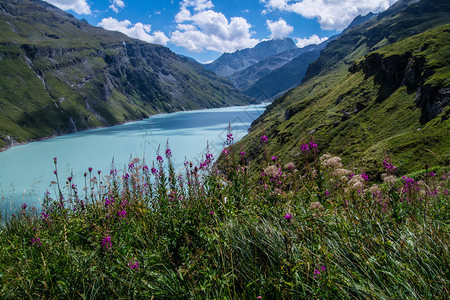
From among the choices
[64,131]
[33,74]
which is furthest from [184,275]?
[33,74]

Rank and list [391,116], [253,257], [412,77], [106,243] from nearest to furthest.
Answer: [253,257] → [106,243] → [391,116] → [412,77]

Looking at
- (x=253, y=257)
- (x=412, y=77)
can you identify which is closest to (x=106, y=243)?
(x=253, y=257)

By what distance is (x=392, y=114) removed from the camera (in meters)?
52.5

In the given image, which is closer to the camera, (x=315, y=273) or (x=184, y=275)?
(x=315, y=273)

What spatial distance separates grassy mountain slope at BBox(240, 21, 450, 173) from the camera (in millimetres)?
34844

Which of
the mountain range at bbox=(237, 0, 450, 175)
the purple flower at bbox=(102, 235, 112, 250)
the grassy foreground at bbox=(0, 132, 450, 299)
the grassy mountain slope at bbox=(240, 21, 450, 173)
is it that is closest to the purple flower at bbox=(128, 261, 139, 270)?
the grassy foreground at bbox=(0, 132, 450, 299)

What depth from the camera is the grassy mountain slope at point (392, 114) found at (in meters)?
34.8

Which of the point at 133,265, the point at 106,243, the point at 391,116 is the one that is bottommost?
the point at 391,116

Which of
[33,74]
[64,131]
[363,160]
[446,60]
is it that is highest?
[33,74]

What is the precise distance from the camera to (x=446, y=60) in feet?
172

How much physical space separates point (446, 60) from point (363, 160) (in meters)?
35.2

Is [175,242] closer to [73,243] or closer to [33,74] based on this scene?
[73,243]

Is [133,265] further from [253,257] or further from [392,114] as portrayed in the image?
[392,114]

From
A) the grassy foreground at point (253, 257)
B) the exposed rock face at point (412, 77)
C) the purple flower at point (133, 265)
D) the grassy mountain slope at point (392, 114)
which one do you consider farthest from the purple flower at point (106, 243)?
the exposed rock face at point (412, 77)
